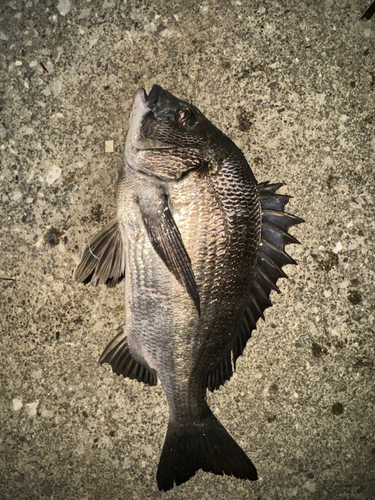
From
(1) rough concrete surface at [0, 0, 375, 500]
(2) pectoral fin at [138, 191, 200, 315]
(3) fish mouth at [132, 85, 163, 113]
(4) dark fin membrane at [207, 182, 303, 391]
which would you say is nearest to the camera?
(2) pectoral fin at [138, 191, 200, 315]

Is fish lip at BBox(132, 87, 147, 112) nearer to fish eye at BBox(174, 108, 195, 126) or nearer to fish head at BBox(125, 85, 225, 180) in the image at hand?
fish head at BBox(125, 85, 225, 180)

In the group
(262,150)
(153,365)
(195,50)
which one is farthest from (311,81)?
(153,365)

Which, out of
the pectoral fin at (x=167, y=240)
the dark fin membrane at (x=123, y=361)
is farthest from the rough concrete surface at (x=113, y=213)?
the pectoral fin at (x=167, y=240)

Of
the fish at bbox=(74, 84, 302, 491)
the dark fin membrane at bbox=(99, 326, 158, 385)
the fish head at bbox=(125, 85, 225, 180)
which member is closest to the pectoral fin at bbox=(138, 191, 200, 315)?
the fish at bbox=(74, 84, 302, 491)

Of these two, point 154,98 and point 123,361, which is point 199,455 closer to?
point 123,361

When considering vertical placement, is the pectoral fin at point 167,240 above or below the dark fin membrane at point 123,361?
above

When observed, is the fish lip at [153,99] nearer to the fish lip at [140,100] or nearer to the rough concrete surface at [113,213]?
the fish lip at [140,100]
